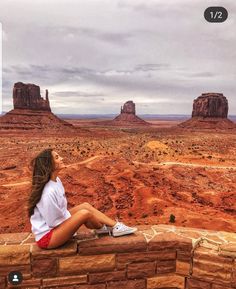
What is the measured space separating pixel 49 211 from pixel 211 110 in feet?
247

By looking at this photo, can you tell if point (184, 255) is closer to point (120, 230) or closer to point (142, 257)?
point (142, 257)

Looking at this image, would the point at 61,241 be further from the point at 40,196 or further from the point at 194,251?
the point at 194,251

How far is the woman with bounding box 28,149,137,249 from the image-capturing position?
3178 millimetres

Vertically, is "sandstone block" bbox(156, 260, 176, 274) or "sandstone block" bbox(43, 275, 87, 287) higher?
"sandstone block" bbox(156, 260, 176, 274)

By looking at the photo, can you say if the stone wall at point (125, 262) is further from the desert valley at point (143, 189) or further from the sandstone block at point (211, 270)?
the desert valley at point (143, 189)

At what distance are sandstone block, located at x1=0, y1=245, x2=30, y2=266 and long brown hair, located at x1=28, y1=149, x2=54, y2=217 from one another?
1.30ft

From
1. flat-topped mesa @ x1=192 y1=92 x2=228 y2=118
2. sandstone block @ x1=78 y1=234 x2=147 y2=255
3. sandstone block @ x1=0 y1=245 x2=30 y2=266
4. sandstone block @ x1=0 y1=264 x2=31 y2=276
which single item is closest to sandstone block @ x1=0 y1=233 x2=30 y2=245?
sandstone block @ x1=0 y1=245 x2=30 y2=266

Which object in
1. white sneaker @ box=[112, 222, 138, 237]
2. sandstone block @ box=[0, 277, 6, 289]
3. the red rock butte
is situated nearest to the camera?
sandstone block @ box=[0, 277, 6, 289]

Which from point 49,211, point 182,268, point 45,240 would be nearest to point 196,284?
point 182,268

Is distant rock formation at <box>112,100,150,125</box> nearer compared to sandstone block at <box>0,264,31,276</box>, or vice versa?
sandstone block at <box>0,264,31,276</box>

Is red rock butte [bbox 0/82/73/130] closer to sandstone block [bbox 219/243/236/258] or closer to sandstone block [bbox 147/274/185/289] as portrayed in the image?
sandstone block [bbox 147/274/185/289]

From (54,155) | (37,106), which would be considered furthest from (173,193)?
(37,106)

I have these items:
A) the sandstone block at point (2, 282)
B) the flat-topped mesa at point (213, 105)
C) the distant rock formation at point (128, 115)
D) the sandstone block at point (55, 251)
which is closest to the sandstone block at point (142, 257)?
the sandstone block at point (55, 251)

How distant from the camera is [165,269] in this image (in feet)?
11.7
